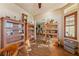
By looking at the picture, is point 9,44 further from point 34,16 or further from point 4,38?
point 34,16

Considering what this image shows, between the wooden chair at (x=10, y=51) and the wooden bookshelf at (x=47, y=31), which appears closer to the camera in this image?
the wooden chair at (x=10, y=51)

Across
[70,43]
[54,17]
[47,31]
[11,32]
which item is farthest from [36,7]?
[70,43]

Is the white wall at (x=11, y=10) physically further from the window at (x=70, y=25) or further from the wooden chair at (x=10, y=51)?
the window at (x=70, y=25)

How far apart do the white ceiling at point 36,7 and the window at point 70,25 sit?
0.24m

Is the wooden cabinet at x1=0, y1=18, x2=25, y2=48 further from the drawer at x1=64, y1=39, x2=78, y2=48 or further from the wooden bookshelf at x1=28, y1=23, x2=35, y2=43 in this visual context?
the drawer at x1=64, y1=39, x2=78, y2=48

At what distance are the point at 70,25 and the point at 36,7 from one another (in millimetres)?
666

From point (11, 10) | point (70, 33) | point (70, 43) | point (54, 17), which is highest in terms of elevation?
point (11, 10)

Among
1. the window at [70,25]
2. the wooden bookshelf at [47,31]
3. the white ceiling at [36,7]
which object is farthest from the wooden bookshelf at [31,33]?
the window at [70,25]

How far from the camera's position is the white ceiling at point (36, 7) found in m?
2.14

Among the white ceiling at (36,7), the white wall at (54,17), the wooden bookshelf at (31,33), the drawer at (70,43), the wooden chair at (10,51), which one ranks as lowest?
the wooden chair at (10,51)

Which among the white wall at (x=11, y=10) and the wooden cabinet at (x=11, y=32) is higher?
the white wall at (x=11, y=10)

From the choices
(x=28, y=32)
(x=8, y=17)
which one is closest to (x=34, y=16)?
(x=28, y=32)

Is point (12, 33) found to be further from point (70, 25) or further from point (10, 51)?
point (70, 25)

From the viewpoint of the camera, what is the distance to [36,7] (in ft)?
7.18
